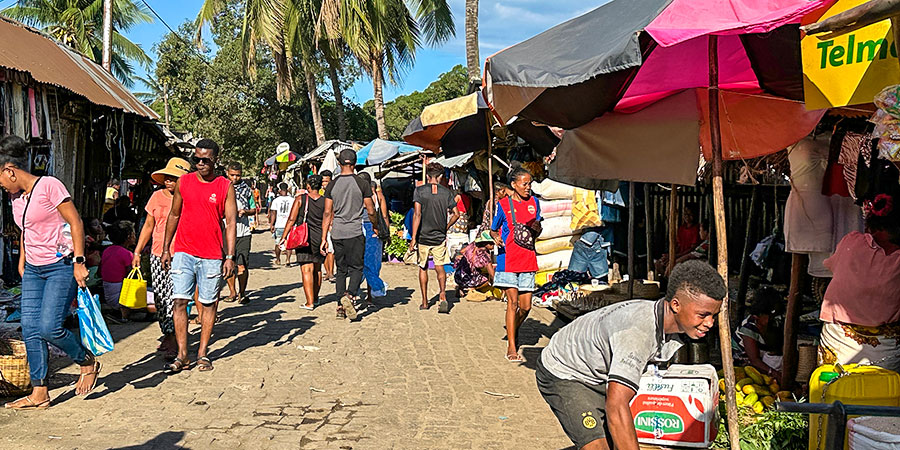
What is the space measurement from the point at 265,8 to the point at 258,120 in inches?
391

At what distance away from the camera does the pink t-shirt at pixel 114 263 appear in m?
9.66

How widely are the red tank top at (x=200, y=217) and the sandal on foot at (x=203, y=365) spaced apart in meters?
1.02

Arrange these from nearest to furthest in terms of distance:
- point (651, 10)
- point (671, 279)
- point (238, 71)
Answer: point (671, 279)
point (651, 10)
point (238, 71)

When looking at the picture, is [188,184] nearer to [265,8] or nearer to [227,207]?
[227,207]

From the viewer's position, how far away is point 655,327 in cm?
341

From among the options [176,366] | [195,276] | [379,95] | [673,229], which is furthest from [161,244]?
[379,95]

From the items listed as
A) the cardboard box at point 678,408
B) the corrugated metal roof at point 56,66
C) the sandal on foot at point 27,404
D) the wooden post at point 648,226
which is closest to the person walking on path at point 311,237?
the corrugated metal roof at point 56,66

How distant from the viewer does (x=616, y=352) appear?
3.44 meters

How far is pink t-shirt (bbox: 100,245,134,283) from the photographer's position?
9.66 m

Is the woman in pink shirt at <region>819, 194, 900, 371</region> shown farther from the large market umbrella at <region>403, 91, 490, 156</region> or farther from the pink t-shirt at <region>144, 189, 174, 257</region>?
the pink t-shirt at <region>144, 189, 174, 257</region>

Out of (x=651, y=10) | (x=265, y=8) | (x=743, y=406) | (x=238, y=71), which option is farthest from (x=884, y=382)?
(x=238, y=71)

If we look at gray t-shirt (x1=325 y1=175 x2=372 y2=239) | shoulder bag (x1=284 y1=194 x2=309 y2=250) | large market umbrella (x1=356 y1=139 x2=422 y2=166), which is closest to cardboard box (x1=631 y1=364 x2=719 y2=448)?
gray t-shirt (x1=325 y1=175 x2=372 y2=239)

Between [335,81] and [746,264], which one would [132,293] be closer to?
[746,264]

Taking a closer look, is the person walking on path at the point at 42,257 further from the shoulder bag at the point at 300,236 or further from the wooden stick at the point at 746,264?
the wooden stick at the point at 746,264
